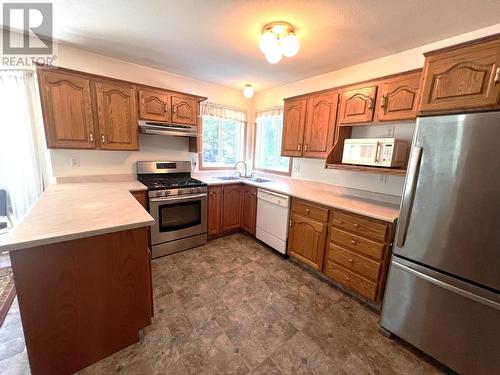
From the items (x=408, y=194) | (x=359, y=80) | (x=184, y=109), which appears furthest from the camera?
(x=184, y=109)

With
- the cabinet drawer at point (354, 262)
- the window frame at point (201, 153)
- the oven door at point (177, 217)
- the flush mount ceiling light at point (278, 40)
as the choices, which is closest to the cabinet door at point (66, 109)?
the oven door at point (177, 217)

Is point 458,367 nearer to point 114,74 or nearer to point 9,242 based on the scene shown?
point 9,242

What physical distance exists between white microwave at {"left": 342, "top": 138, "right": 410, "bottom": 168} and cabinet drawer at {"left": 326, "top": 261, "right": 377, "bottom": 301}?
3.66 ft

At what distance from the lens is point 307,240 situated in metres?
2.48

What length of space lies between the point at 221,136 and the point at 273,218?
193cm

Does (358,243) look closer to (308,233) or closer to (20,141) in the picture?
(308,233)

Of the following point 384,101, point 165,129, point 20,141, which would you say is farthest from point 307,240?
point 20,141

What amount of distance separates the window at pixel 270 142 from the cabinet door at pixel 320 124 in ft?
2.63

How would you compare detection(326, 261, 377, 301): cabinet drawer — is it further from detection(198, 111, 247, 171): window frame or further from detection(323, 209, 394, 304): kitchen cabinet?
detection(198, 111, 247, 171): window frame

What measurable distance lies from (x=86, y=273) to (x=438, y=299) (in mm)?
2336

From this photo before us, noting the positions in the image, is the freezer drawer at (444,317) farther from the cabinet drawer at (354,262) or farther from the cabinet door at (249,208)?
the cabinet door at (249,208)

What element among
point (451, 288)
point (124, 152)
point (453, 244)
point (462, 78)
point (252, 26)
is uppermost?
point (252, 26)

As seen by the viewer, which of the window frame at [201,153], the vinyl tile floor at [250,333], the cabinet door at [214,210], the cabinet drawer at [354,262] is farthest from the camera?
the window frame at [201,153]

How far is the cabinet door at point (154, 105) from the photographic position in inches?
104
